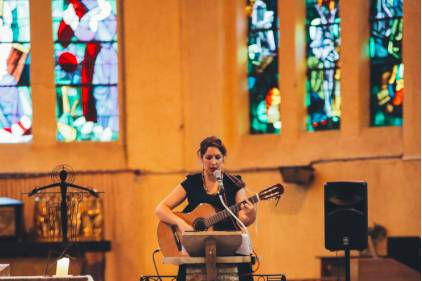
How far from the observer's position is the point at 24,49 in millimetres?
11625

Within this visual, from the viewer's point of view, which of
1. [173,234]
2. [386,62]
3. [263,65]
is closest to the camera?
[173,234]

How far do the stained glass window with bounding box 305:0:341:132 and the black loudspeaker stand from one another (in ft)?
14.1

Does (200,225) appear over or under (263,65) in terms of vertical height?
under

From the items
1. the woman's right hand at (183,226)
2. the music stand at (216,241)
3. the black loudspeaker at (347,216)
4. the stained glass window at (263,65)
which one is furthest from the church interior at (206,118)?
the music stand at (216,241)

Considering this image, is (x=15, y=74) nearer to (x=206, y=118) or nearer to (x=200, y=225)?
(x=206, y=118)

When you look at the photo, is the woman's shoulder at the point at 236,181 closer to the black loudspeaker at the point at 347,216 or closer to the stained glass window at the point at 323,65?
the black loudspeaker at the point at 347,216

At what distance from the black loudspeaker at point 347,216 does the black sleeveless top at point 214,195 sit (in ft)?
2.02

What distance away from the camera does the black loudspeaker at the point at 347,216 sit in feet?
21.7

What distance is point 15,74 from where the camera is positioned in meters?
11.6

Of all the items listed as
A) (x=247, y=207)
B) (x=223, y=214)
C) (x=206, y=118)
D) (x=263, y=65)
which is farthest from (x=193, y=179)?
(x=263, y=65)

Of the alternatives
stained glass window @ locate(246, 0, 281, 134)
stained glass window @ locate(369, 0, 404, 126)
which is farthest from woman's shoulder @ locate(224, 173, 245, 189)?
stained glass window @ locate(246, 0, 281, 134)

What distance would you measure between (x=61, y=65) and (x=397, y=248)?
182 inches

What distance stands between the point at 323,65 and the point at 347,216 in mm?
4605

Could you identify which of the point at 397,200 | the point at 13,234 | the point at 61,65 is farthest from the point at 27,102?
the point at 397,200
